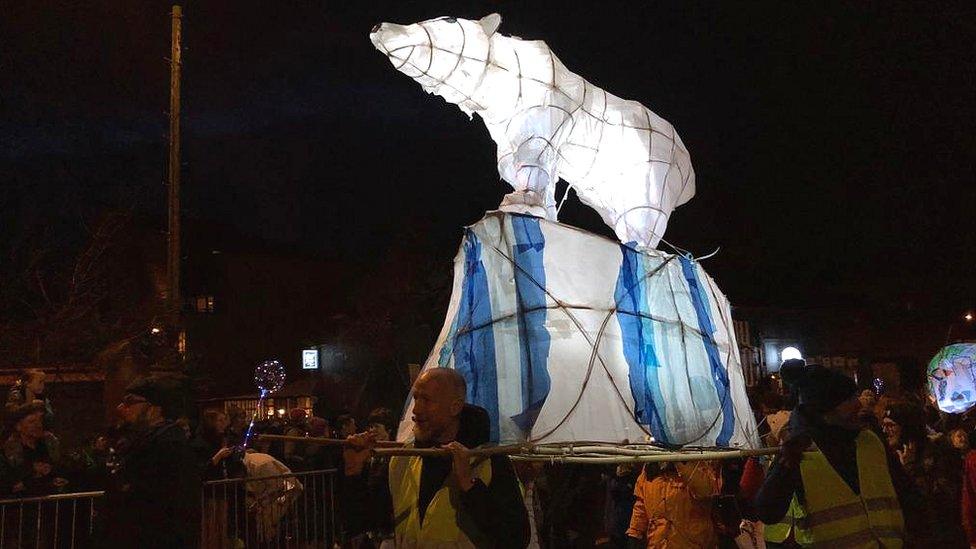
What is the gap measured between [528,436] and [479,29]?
2.81 meters

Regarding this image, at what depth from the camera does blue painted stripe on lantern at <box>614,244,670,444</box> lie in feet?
14.8

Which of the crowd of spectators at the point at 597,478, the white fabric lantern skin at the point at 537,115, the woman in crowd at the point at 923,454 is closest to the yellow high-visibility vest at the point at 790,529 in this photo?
the crowd of spectators at the point at 597,478

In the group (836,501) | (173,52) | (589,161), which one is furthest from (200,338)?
(836,501)

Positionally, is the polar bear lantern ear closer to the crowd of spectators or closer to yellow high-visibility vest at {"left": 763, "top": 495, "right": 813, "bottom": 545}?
the crowd of spectators

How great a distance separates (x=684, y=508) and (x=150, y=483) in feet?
11.6

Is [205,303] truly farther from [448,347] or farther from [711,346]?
[711,346]

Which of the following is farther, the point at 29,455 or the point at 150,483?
the point at 29,455

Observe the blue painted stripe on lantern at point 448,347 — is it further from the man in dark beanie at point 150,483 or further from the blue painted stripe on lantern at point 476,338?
the man in dark beanie at point 150,483

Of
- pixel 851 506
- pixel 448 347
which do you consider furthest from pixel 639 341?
pixel 851 506

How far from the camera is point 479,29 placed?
209 inches

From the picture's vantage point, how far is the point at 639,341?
4719 mm

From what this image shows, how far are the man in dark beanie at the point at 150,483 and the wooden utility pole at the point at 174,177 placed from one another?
823 cm

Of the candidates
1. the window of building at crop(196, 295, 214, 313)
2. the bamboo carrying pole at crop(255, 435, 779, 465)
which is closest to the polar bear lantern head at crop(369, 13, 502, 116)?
the bamboo carrying pole at crop(255, 435, 779, 465)

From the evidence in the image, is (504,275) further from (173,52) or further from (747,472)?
(173,52)
